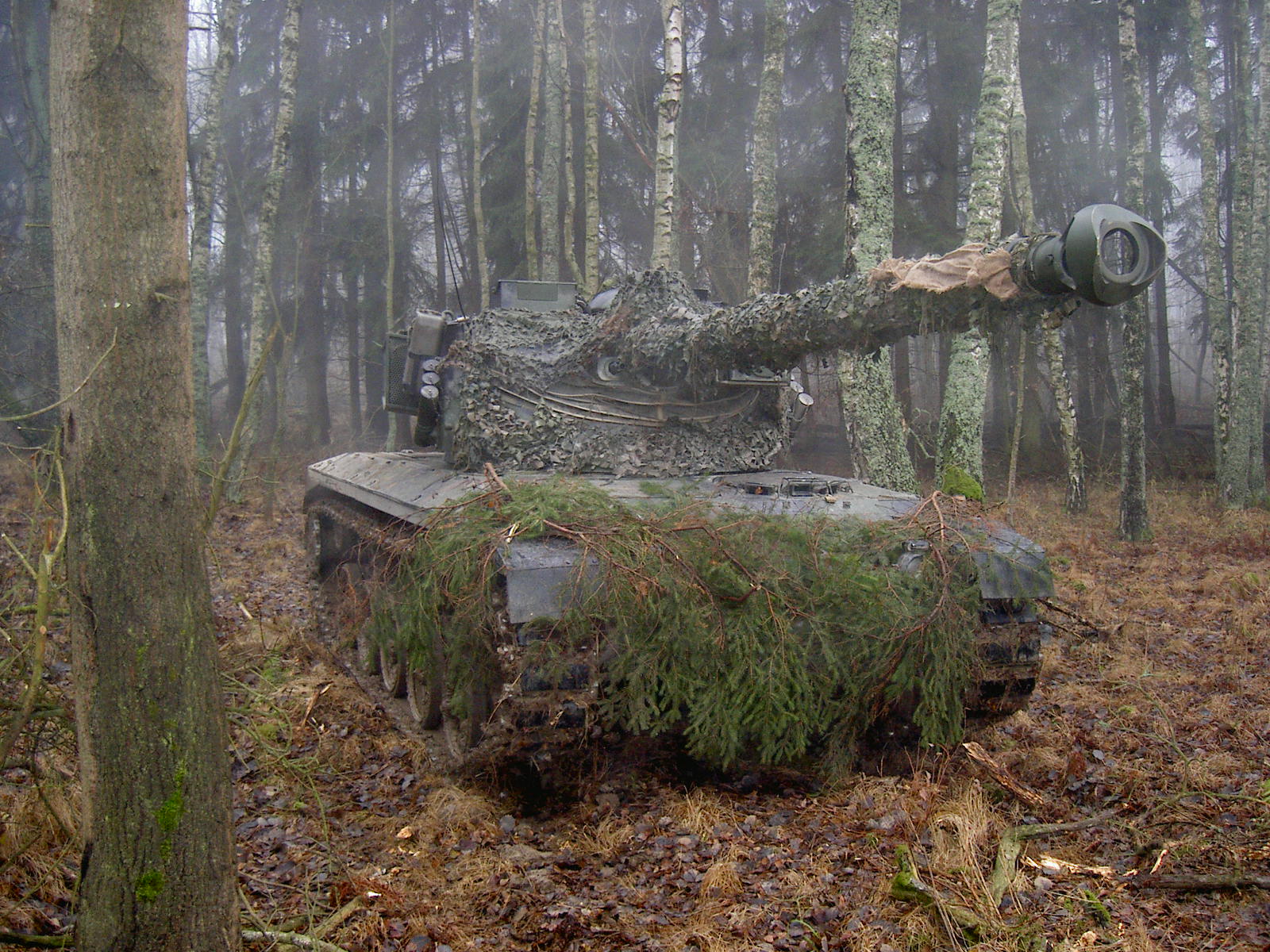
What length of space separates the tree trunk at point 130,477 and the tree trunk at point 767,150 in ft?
34.1

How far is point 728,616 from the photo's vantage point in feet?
16.2

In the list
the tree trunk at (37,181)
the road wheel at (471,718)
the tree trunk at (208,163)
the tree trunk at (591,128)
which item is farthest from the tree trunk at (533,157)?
the road wheel at (471,718)

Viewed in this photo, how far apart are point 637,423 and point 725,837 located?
9.44ft

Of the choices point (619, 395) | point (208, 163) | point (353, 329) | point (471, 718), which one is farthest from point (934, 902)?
point (353, 329)

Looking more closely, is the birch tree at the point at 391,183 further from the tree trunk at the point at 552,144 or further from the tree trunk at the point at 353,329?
the tree trunk at the point at 552,144

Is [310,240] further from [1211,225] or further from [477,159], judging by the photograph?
[1211,225]

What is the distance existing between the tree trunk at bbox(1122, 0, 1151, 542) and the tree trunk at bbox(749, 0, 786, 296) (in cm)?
431

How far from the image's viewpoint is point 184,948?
287cm

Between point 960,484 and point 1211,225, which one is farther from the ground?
point 1211,225

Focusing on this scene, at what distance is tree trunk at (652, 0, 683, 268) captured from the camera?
1119 centimetres

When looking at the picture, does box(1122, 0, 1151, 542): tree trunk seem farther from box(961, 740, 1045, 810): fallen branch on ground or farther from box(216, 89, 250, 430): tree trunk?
box(216, 89, 250, 430): tree trunk

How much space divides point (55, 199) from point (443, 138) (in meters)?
21.7

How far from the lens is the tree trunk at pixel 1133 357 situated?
12547 mm

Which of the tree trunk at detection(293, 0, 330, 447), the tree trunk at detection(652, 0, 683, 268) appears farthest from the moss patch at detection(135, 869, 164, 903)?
the tree trunk at detection(293, 0, 330, 447)
